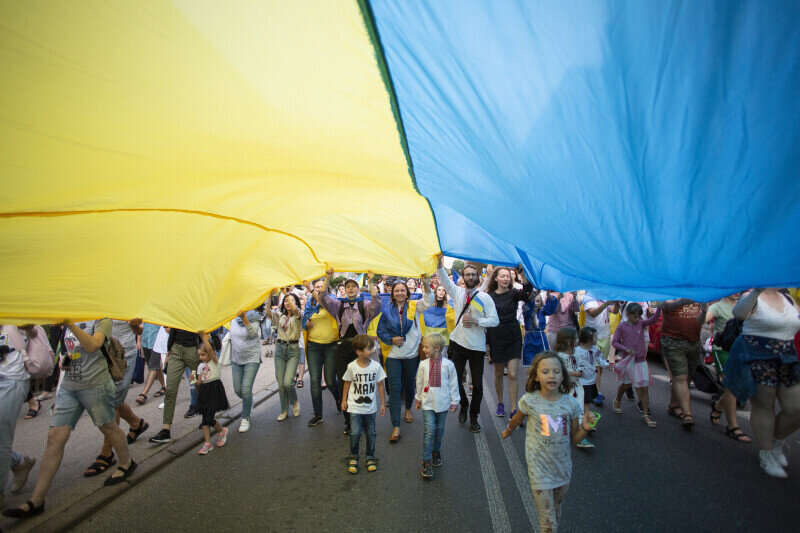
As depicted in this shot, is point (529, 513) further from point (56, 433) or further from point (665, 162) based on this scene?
point (56, 433)

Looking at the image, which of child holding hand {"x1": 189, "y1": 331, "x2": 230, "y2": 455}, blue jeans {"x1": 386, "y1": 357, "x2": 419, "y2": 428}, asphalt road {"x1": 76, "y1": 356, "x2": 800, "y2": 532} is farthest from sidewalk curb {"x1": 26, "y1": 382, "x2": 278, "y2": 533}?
blue jeans {"x1": 386, "y1": 357, "x2": 419, "y2": 428}

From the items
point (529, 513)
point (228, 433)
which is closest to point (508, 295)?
point (529, 513)


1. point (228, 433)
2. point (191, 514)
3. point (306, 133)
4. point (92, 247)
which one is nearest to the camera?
point (306, 133)

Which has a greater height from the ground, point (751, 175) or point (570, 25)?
point (570, 25)

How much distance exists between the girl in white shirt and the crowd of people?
0.02 meters

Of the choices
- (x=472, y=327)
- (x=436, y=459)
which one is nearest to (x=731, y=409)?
(x=472, y=327)

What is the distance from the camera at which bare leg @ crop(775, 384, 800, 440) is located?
356 centimetres

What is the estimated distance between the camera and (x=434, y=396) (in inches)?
157

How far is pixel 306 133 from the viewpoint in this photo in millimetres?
1775

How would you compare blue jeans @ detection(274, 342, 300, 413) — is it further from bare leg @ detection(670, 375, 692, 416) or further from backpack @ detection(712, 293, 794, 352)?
backpack @ detection(712, 293, 794, 352)

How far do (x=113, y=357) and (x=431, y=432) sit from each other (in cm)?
378

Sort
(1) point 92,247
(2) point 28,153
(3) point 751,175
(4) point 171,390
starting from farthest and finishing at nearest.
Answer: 1. (4) point 171,390
2. (1) point 92,247
3. (2) point 28,153
4. (3) point 751,175

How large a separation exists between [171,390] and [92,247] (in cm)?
349

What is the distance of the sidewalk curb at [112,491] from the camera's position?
10.6 ft
